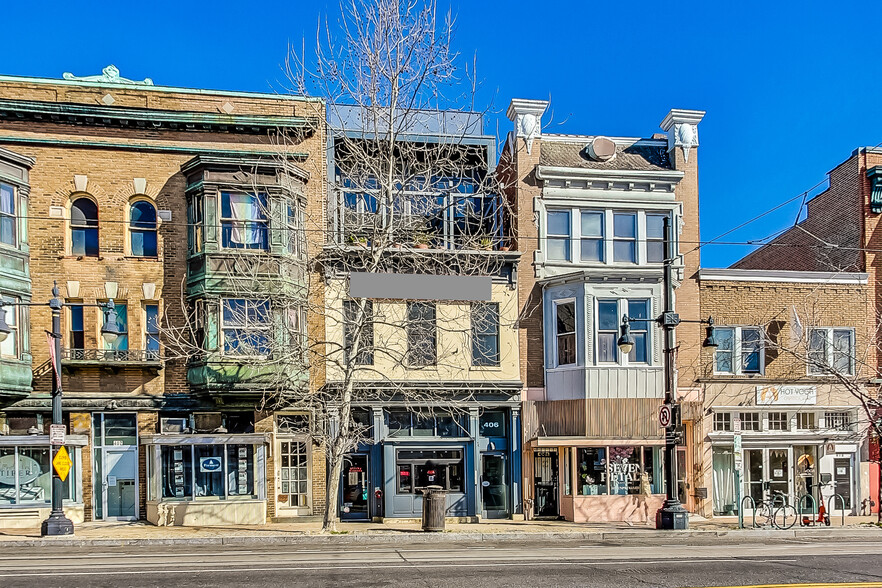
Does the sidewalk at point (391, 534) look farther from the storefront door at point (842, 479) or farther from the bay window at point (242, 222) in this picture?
the bay window at point (242, 222)

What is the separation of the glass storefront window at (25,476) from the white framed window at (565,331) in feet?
45.6

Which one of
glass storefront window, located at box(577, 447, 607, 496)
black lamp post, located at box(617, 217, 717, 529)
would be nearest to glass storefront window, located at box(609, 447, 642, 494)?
glass storefront window, located at box(577, 447, 607, 496)

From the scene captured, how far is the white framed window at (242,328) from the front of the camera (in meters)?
21.8

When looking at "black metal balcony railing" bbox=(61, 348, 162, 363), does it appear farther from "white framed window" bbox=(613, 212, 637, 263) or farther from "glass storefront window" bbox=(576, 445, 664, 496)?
"white framed window" bbox=(613, 212, 637, 263)

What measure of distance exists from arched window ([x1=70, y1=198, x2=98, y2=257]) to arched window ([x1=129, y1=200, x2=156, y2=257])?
97cm

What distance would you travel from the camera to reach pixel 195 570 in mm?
13039

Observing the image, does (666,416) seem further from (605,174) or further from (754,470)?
(605,174)

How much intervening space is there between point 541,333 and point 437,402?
386cm

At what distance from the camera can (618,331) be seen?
78.1 ft

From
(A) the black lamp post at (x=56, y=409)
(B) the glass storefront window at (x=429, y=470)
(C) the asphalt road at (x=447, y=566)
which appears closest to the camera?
(C) the asphalt road at (x=447, y=566)

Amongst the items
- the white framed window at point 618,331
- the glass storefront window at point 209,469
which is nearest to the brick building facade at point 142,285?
the glass storefront window at point 209,469

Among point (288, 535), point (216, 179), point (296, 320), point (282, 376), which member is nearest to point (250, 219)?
point (216, 179)

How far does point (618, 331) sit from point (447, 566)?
12.0 metres

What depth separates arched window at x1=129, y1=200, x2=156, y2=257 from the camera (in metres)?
22.9
